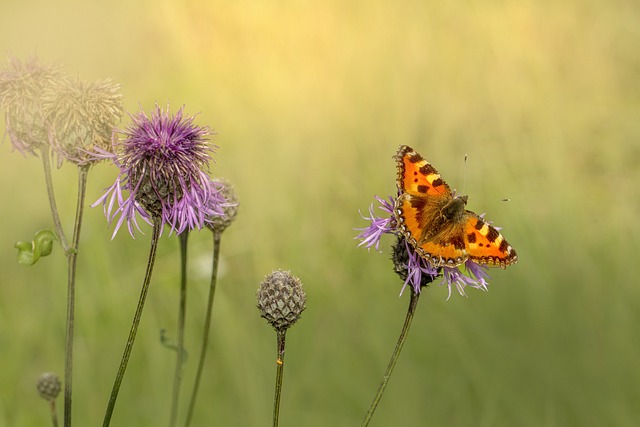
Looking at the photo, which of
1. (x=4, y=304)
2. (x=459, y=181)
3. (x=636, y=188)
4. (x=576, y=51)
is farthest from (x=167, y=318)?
(x=576, y=51)

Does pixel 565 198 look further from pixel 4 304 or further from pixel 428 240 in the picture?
pixel 4 304

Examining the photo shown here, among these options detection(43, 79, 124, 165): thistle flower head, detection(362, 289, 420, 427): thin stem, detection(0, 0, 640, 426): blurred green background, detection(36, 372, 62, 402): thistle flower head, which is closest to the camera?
detection(362, 289, 420, 427): thin stem

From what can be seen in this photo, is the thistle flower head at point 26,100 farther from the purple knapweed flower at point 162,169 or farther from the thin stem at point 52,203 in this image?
the purple knapweed flower at point 162,169

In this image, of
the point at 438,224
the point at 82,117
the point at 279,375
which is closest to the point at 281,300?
the point at 279,375

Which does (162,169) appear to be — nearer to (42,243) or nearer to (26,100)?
(42,243)

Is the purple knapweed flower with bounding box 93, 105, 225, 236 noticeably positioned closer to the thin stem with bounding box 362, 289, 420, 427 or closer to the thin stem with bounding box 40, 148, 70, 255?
the thin stem with bounding box 40, 148, 70, 255

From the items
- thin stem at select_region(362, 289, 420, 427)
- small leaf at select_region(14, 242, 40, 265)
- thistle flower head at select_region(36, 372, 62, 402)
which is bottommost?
thistle flower head at select_region(36, 372, 62, 402)

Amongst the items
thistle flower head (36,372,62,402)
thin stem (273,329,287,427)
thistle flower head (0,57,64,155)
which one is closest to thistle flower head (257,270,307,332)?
thin stem (273,329,287,427)

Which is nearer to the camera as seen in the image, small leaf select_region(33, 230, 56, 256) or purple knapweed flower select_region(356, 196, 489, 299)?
small leaf select_region(33, 230, 56, 256)
